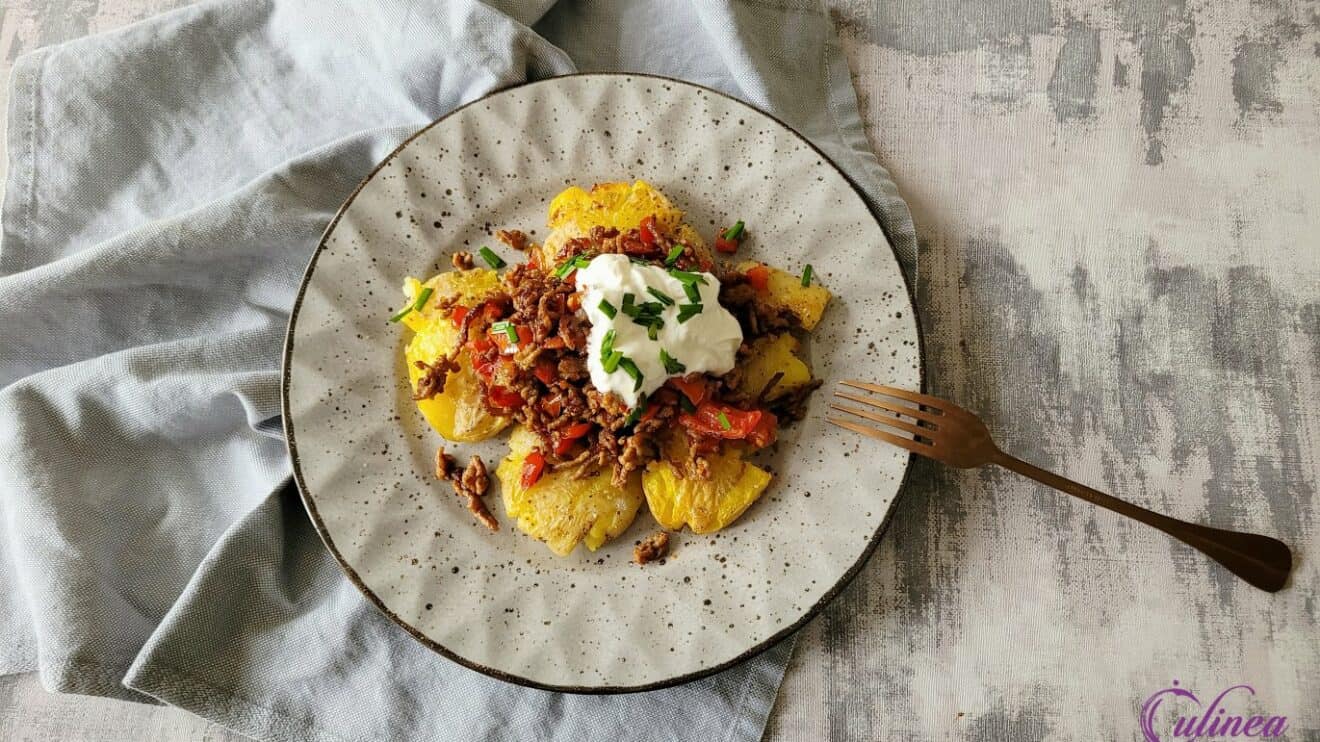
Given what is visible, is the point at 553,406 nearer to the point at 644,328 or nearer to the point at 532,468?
the point at 532,468

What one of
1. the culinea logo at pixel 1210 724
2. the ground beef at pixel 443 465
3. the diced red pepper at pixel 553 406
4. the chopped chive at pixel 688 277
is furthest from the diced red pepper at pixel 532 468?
the culinea logo at pixel 1210 724

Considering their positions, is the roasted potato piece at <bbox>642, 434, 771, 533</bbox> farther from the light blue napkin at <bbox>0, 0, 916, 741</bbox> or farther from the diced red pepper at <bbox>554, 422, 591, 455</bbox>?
the light blue napkin at <bbox>0, 0, 916, 741</bbox>

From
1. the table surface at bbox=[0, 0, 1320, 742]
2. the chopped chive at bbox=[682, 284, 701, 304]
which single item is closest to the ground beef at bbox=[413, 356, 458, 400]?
the chopped chive at bbox=[682, 284, 701, 304]

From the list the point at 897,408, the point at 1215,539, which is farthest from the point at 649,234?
the point at 1215,539

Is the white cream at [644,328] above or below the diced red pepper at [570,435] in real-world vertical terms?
above

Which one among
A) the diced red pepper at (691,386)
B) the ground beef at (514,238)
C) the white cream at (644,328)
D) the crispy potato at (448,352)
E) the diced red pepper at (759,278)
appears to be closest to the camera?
the white cream at (644,328)

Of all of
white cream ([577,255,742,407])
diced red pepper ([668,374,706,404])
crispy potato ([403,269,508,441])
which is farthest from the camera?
crispy potato ([403,269,508,441])

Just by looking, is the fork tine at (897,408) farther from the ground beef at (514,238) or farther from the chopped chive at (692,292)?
the ground beef at (514,238)
